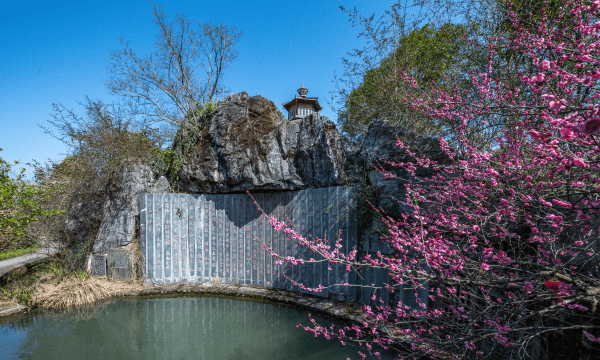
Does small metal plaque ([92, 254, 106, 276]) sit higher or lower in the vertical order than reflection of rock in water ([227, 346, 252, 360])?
higher

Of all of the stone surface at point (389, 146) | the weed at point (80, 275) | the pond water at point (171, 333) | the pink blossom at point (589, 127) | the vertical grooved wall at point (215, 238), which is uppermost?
the stone surface at point (389, 146)

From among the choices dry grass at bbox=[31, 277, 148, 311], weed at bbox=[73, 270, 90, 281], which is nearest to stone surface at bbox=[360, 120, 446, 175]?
dry grass at bbox=[31, 277, 148, 311]

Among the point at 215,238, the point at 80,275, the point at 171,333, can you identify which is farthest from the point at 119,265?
the point at 171,333

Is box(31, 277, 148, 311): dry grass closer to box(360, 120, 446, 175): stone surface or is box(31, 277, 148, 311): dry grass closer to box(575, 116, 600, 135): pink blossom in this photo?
box(360, 120, 446, 175): stone surface

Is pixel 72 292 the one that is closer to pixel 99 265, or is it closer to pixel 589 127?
pixel 99 265

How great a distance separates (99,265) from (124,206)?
1.18 m

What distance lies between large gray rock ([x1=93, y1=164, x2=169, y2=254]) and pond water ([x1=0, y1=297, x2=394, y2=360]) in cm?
142

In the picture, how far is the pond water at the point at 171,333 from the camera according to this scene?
3.20m

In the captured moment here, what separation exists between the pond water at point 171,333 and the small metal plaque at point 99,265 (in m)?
1.12

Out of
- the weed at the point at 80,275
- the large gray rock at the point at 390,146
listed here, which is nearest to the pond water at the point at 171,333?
the weed at the point at 80,275

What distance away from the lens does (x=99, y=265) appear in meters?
5.50

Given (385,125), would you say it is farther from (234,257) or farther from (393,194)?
(234,257)

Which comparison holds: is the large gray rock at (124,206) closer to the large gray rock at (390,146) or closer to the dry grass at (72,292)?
the dry grass at (72,292)

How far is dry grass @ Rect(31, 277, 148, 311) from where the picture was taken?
451cm
